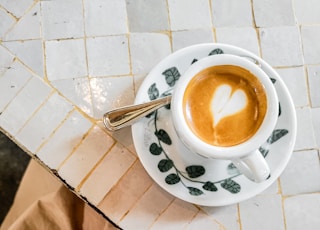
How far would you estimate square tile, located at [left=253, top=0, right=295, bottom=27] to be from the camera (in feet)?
2.28

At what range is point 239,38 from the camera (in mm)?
688

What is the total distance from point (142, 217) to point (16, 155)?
467 mm

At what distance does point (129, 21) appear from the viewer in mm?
682

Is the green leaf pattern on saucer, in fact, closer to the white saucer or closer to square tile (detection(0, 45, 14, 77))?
the white saucer

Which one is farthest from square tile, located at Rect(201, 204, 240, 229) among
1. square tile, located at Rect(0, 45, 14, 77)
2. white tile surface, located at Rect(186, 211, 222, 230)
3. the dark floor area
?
the dark floor area

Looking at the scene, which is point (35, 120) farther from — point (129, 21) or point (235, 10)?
point (235, 10)

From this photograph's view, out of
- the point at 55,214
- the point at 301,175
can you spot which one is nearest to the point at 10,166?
the point at 55,214

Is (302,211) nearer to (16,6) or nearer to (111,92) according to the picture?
(111,92)

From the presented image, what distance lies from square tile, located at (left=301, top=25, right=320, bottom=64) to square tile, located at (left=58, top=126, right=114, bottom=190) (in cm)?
31

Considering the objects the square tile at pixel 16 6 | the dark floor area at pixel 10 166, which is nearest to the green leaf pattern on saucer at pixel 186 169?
the square tile at pixel 16 6

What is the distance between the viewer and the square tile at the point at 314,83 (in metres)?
0.69

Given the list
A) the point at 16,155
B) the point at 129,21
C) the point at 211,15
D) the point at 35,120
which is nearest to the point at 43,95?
the point at 35,120

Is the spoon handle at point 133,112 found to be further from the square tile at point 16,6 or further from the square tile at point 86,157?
the square tile at point 16,6

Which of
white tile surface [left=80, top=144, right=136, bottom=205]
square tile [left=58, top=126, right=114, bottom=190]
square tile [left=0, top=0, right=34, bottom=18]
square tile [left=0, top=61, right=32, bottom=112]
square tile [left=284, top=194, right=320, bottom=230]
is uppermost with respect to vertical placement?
square tile [left=0, top=0, right=34, bottom=18]
